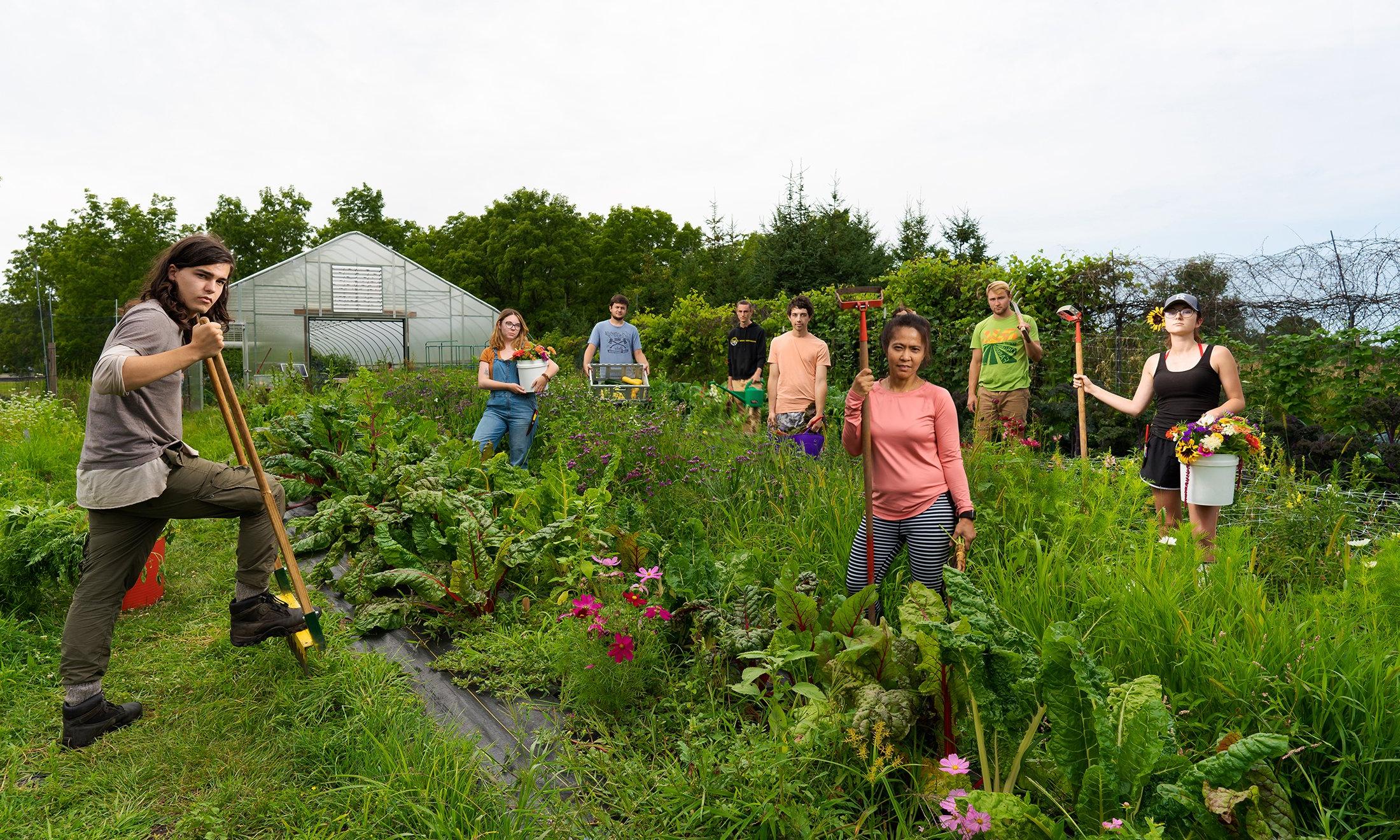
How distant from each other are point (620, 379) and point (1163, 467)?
485 cm

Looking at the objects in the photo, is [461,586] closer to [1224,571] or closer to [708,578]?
[708,578]

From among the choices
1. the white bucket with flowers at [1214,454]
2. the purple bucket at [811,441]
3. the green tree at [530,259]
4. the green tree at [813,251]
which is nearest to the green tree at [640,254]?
the green tree at [530,259]

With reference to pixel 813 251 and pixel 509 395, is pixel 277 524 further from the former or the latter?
pixel 813 251

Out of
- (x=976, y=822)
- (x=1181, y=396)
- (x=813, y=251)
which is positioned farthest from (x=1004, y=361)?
(x=813, y=251)

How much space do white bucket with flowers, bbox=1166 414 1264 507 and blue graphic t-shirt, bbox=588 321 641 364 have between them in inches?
192

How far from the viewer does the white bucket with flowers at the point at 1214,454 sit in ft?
12.1

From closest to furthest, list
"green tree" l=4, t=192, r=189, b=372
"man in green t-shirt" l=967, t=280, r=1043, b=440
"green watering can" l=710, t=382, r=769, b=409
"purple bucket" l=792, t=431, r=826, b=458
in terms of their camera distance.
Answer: "purple bucket" l=792, t=431, r=826, b=458
"man in green t-shirt" l=967, t=280, r=1043, b=440
"green watering can" l=710, t=382, r=769, b=409
"green tree" l=4, t=192, r=189, b=372

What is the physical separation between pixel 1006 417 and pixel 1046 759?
4382 millimetres

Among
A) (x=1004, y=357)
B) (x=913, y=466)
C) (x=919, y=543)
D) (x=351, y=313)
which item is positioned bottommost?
(x=919, y=543)

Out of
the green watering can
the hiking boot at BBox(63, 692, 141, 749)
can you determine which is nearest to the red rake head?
the hiking boot at BBox(63, 692, 141, 749)

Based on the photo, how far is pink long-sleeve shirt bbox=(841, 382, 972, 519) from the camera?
10.3 ft

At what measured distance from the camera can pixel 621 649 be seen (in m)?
2.76

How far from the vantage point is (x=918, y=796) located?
7.00ft

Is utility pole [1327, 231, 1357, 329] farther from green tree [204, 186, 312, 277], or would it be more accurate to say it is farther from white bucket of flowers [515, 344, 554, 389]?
green tree [204, 186, 312, 277]
